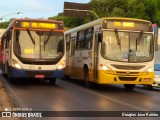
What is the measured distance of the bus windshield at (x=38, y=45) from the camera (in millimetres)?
20000

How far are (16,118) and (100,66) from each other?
8.49m

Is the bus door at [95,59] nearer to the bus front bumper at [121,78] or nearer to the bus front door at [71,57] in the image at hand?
the bus front bumper at [121,78]

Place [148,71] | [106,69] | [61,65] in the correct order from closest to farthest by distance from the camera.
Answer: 1. [106,69]
2. [148,71]
3. [61,65]

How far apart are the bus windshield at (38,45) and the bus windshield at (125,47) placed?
2.94 m

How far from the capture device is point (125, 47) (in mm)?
18516

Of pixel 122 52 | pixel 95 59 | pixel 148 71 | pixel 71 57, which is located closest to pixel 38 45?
pixel 95 59

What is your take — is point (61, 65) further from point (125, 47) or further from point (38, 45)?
point (125, 47)

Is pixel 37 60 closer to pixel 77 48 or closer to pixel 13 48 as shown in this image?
pixel 13 48

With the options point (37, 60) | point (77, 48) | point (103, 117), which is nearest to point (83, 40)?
point (77, 48)

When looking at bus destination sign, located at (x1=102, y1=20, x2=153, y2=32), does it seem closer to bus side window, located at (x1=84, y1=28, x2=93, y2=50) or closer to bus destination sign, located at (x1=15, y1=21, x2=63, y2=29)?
bus side window, located at (x1=84, y1=28, x2=93, y2=50)

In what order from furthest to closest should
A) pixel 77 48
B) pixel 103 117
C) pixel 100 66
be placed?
pixel 77 48 < pixel 100 66 < pixel 103 117

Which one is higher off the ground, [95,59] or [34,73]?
[95,59]

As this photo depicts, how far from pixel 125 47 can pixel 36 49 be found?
4336 millimetres

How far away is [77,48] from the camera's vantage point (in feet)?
76.6
